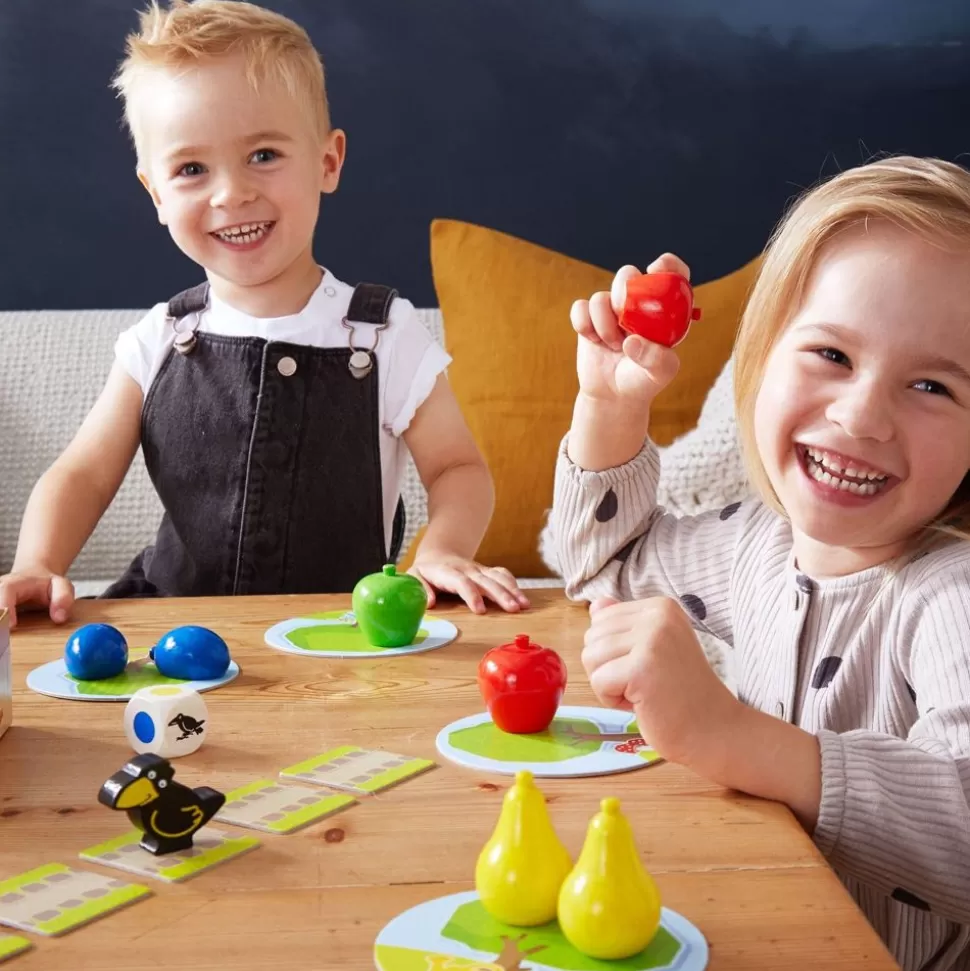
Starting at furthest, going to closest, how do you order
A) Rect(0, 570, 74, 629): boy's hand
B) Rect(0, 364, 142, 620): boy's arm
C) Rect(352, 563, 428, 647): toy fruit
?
Rect(0, 364, 142, 620): boy's arm < Rect(0, 570, 74, 629): boy's hand < Rect(352, 563, 428, 647): toy fruit

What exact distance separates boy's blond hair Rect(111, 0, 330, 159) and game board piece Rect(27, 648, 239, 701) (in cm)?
86

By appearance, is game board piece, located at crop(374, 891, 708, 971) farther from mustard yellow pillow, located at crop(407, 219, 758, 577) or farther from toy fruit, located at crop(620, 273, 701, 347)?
mustard yellow pillow, located at crop(407, 219, 758, 577)

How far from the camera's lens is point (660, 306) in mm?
937

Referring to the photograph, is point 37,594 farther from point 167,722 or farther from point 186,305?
point 186,305

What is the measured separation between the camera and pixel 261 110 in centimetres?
157

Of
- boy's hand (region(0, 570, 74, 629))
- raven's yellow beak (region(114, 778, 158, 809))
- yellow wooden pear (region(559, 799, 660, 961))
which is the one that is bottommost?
boy's hand (region(0, 570, 74, 629))

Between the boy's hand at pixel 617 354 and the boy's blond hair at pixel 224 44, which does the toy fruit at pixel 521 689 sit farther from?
the boy's blond hair at pixel 224 44

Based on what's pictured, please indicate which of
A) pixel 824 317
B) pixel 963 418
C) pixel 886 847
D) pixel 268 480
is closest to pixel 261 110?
pixel 268 480

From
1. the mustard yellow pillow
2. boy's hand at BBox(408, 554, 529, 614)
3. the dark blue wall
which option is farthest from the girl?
the dark blue wall

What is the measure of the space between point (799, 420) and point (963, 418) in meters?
0.12

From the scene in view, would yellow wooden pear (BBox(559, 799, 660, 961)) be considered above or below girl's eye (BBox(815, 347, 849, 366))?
below

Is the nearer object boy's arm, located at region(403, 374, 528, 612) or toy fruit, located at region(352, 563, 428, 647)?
toy fruit, located at region(352, 563, 428, 647)

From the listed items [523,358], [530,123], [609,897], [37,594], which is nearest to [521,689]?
[609,897]

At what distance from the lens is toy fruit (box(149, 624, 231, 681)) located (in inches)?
36.5
